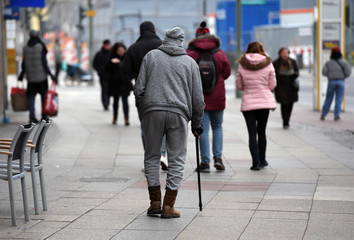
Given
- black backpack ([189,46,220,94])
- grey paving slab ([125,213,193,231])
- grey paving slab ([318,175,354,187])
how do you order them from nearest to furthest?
grey paving slab ([125,213,193,231]) → grey paving slab ([318,175,354,187]) → black backpack ([189,46,220,94])

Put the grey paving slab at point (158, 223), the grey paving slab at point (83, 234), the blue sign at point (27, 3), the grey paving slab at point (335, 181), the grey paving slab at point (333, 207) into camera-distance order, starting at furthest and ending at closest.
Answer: the blue sign at point (27, 3)
the grey paving slab at point (335, 181)
the grey paving slab at point (333, 207)
the grey paving slab at point (158, 223)
the grey paving slab at point (83, 234)

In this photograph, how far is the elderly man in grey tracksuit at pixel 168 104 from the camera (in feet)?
24.3

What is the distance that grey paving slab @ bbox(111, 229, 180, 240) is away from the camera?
6559 mm

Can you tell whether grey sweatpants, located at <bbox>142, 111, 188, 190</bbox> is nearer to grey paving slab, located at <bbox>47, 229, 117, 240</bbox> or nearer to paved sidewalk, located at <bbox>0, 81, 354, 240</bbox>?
paved sidewalk, located at <bbox>0, 81, 354, 240</bbox>

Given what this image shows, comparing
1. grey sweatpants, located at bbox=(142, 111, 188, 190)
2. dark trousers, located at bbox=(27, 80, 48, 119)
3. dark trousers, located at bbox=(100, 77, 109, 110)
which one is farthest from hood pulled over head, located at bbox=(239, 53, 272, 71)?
dark trousers, located at bbox=(100, 77, 109, 110)

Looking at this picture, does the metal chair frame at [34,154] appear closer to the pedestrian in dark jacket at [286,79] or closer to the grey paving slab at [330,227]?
the grey paving slab at [330,227]

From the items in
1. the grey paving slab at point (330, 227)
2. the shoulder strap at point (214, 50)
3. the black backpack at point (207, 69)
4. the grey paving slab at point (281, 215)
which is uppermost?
the shoulder strap at point (214, 50)

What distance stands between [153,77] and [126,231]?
144 centimetres

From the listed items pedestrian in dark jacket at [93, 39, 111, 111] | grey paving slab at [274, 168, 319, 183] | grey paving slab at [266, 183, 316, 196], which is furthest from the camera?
pedestrian in dark jacket at [93, 39, 111, 111]

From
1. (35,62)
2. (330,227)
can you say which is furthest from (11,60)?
(330,227)

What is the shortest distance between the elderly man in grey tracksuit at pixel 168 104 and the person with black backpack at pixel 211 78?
2.72m

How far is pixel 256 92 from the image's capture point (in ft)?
35.9

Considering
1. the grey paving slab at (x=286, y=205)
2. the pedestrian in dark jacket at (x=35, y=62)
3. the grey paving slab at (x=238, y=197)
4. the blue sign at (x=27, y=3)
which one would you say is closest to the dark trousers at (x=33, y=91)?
the pedestrian in dark jacket at (x=35, y=62)

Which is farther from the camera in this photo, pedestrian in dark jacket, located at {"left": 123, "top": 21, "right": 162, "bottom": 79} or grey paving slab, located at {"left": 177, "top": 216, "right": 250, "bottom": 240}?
pedestrian in dark jacket, located at {"left": 123, "top": 21, "right": 162, "bottom": 79}
